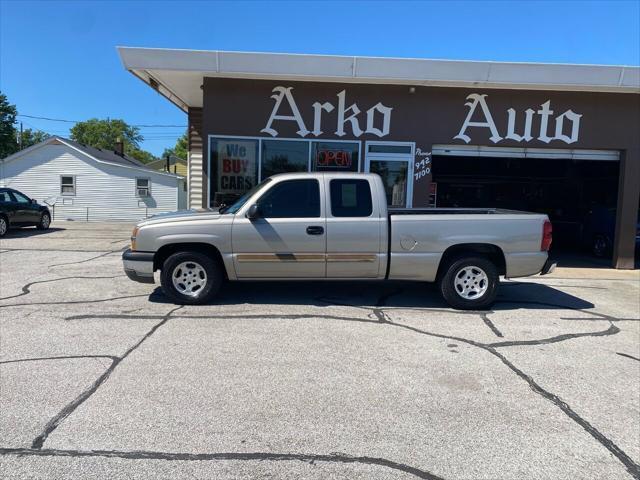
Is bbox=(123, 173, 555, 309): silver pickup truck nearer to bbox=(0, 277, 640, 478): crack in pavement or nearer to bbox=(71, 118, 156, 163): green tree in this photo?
bbox=(0, 277, 640, 478): crack in pavement

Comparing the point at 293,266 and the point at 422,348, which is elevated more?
the point at 293,266

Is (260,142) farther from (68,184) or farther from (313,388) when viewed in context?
(68,184)

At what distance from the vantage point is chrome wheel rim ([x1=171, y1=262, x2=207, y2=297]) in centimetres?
689

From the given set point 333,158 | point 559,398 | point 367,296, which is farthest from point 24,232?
point 559,398

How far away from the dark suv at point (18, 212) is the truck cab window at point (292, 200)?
1320cm

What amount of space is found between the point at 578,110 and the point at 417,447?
1067 cm

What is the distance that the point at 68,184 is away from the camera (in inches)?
1125

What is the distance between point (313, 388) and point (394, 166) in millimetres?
7936

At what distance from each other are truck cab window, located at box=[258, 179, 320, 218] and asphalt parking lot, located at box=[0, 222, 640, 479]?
1.34 meters

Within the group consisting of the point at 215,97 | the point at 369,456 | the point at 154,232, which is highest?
the point at 215,97

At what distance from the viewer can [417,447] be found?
11.0ft

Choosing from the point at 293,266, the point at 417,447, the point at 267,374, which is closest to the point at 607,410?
the point at 417,447

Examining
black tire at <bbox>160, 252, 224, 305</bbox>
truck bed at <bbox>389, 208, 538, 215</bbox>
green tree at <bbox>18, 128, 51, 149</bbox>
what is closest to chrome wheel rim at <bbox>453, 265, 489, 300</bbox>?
truck bed at <bbox>389, 208, 538, 215</bbox>

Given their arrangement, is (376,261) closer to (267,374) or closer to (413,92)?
(267,374)
